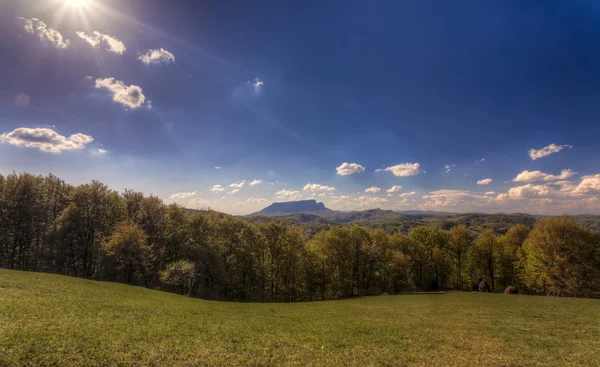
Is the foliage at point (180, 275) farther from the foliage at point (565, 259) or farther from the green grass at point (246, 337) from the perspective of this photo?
the foliage at point (565, 259)

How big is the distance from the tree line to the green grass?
2602 cm

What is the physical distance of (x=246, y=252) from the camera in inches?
Result: 2237

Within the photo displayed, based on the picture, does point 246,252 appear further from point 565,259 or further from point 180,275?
point 565,259

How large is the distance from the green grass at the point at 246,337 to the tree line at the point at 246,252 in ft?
85.4

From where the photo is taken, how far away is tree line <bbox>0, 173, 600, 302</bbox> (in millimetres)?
48781

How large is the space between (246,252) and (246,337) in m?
41.0

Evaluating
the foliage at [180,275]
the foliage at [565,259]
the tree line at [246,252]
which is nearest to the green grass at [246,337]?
the foliage at [180,275]

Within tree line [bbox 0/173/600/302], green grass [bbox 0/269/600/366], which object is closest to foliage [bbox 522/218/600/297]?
tree line [bbox 0/173/600/302]

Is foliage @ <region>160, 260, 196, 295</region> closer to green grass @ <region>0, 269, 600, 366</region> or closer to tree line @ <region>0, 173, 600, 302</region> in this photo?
tree line @ <region>0, 173, 600, 302</region>

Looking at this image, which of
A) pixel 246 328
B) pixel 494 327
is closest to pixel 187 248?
pixel 246 328

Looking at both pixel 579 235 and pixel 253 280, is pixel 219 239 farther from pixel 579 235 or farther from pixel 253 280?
pixel 579 235

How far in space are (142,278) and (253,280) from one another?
2368cm

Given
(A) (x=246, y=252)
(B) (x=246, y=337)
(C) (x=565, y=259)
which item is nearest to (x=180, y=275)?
(A) (x=246, y=252)

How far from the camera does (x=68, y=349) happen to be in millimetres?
11727
